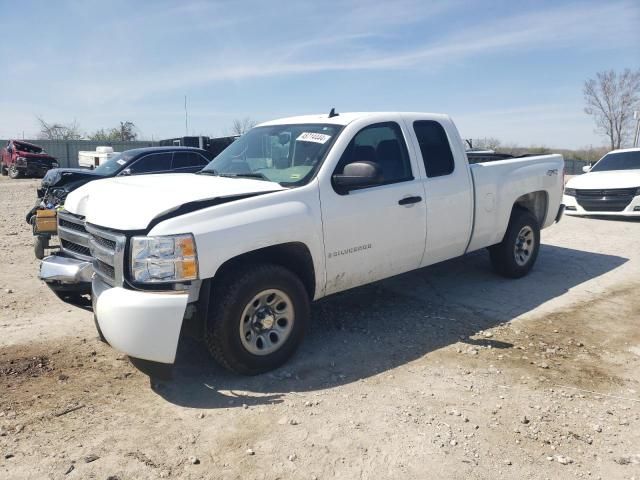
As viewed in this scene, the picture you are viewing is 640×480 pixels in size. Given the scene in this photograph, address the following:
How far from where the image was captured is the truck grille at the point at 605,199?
10688 mm

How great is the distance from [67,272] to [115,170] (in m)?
7.63

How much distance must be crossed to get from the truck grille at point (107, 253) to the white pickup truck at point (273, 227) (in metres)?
0.01

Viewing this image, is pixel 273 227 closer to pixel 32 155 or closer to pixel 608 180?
pixel 608 180

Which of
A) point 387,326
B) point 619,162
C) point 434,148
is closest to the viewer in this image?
point 387,326

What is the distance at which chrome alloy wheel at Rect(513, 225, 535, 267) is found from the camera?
6.48 meters

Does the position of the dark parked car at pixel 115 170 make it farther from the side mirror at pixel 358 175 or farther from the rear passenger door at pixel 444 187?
the rear passenger door at pixel 444 187

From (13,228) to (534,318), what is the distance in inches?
388

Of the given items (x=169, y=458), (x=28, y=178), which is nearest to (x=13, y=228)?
(x=169, y=458)

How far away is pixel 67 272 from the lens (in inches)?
157

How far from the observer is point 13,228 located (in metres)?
10.4

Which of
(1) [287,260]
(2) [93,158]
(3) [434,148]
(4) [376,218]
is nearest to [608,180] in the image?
(3) [434,148]

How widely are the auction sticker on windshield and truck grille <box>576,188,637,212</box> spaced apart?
870 cm

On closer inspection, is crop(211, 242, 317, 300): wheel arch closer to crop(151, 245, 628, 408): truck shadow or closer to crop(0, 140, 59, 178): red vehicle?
crop(151, 245, 628, 408): truck shadow

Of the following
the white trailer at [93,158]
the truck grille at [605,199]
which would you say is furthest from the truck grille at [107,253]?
the white trailer at [93,158]
